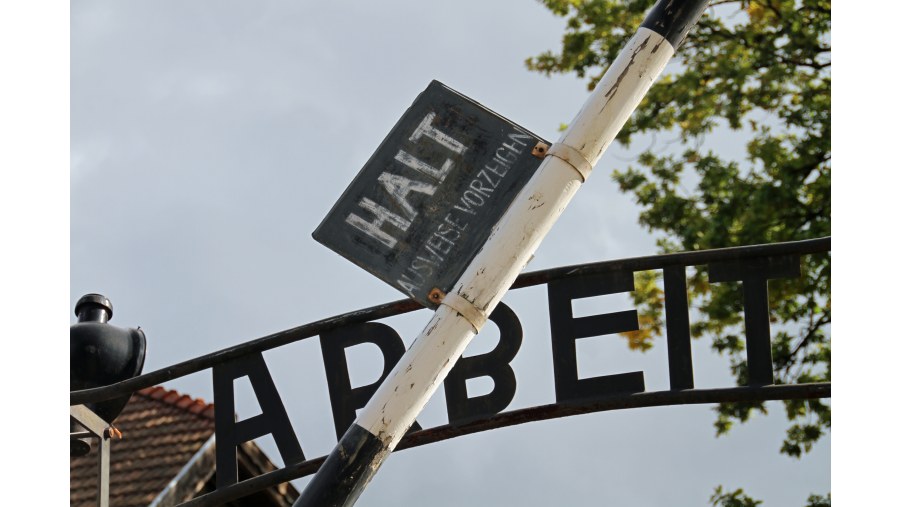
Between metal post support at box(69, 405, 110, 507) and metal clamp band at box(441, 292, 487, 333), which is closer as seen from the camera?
metal clamp band at box(441, 292, 487, 333)

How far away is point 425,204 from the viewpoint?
11.8 feet

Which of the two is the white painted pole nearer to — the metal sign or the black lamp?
the metal sign

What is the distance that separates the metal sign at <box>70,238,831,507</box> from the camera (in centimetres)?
479

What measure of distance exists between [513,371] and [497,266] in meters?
1.91

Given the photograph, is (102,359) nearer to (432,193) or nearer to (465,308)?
(432,193)

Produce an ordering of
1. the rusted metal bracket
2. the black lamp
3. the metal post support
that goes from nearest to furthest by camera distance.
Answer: the rusted metal bracket
the metal post support
the black lamp

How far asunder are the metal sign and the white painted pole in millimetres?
1606

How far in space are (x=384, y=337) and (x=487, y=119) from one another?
161 cm

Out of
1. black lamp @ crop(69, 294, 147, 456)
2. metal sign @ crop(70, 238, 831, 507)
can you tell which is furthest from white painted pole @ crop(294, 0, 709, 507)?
black lamp @ crop(69, 294, 147, 456)

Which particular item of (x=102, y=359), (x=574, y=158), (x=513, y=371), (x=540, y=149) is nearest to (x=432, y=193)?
(x=540, y=149)

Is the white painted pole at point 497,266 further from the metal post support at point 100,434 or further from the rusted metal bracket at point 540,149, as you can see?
the metal post support at point 100,434

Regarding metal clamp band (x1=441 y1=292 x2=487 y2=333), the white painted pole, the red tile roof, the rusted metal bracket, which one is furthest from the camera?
the red tile roof

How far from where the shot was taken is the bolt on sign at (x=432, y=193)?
3.52m

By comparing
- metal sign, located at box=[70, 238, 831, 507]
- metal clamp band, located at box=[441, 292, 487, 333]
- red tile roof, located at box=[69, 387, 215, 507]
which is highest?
red tile roof, located at box=[69, 387, 215, 507]
